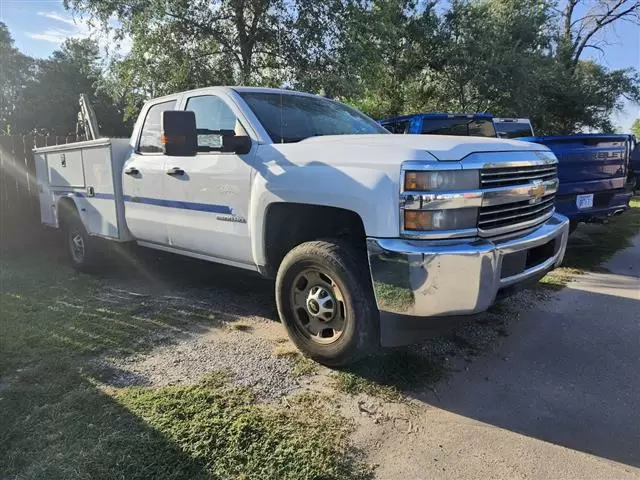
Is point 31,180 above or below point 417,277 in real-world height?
above

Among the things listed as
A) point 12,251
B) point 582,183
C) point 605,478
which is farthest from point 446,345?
point 12,251

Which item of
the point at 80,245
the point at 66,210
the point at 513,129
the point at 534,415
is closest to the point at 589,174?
the point at 513,129

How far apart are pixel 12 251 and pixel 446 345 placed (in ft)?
23.1

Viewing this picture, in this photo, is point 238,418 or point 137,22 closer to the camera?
point 238,418

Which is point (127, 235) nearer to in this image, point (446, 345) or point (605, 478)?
point (446, 345)

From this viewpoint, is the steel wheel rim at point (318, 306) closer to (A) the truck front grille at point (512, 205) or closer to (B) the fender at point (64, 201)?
(A) the truck front grille at point (512, 205)

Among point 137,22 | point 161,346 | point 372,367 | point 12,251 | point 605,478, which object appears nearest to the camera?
point 605,478

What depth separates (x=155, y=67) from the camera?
1222cm

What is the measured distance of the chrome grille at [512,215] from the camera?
10.1 ft

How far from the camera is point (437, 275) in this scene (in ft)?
9.20

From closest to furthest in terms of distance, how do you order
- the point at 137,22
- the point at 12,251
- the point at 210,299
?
the point at 210,299, the point at 12,251, the point at 137,22

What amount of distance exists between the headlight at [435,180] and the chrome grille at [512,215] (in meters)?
0.25

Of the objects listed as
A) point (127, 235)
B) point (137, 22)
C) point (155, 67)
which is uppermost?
point (137, 22)

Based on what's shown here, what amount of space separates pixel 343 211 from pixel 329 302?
623 millimetres
